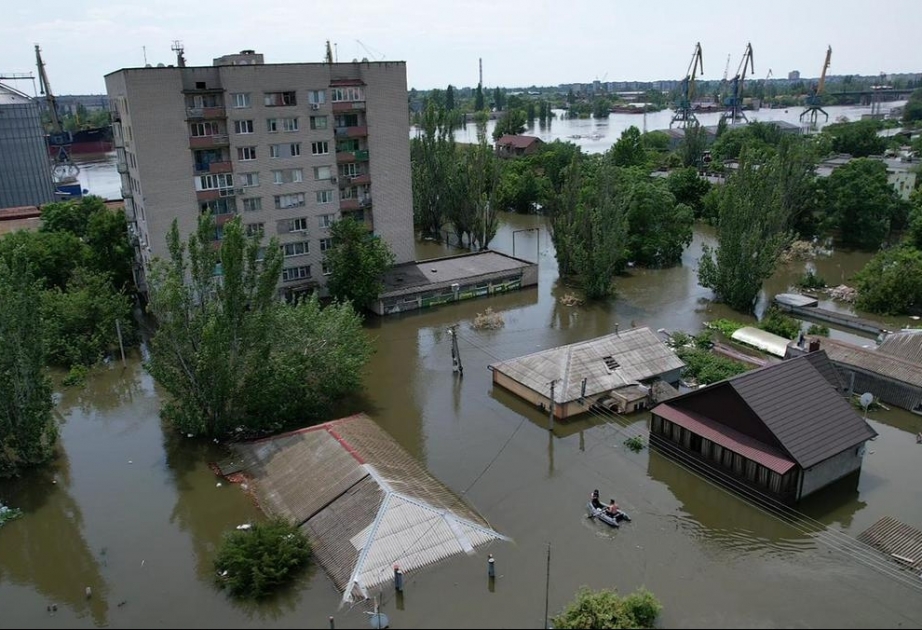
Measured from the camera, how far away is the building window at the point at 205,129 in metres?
30.9

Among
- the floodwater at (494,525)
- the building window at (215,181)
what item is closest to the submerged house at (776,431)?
the floodwater at (494,525)

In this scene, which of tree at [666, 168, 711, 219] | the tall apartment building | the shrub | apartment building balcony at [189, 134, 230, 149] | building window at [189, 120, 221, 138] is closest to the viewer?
the shrub

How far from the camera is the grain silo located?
2446 inches

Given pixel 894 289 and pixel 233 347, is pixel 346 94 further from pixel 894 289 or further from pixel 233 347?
pixel 894 289

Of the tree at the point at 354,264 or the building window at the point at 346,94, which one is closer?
the tree at the point at 354,264

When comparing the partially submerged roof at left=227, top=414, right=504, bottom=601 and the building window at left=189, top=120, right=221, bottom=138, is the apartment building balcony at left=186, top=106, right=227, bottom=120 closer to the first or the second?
the building window at left=189, top=120, right=221, bottom=138

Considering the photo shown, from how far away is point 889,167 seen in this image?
5800cm

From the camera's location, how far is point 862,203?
4462cm

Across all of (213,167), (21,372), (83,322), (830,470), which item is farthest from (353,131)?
(830,470)

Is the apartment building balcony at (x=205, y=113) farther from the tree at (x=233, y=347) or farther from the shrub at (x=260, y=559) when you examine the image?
the shrub at (x=260, y=559)

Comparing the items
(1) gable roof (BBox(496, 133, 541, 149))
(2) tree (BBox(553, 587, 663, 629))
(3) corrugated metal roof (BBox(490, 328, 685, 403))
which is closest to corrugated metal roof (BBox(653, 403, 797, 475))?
(3) corrugated metal roof (BBox(490, 328, 685, 403))

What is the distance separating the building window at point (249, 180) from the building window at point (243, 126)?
6.76 feet

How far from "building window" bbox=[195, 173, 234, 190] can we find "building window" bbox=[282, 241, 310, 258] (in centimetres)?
417

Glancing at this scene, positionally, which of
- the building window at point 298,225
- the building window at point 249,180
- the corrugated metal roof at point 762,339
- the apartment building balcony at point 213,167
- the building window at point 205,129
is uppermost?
the building window at point 205,129
